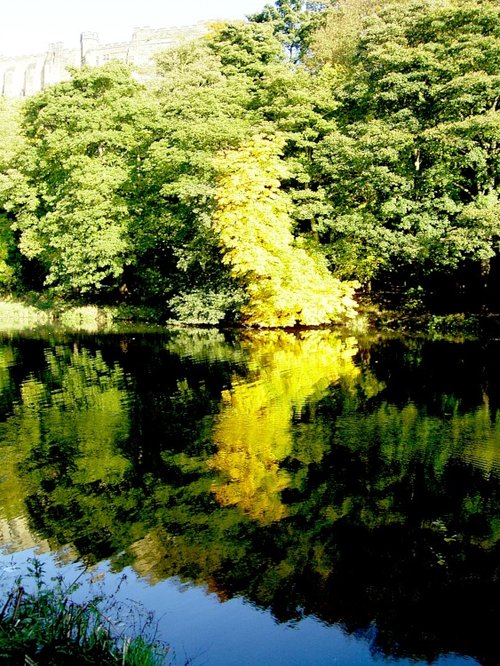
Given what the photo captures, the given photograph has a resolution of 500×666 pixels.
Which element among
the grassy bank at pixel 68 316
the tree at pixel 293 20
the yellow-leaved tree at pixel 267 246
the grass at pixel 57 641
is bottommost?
the grass at pixel 57 641

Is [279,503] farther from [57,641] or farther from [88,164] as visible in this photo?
[88,164]

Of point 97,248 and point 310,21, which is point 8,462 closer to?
point 97,248

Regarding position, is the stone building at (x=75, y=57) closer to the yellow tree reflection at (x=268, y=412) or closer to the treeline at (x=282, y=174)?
the treeline at (x=282, y=174)

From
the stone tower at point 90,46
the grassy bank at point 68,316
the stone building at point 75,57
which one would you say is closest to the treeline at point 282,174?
A: the grassy bank at point 68,316

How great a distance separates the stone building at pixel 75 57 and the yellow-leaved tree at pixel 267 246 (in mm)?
61703

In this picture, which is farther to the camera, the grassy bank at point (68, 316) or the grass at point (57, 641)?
the grassy bank at point (68, 316)

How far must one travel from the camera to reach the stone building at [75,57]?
97500 mm

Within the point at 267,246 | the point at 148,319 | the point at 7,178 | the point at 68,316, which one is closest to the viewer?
the point at 267,246

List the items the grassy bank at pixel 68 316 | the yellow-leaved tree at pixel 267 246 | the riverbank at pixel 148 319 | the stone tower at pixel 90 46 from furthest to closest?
the stone tower at pixel 90 46
the grassy bank at pixel 68 316
the yellow-leaved tree at pixel 267 246
the riverbank at pixel 148 319

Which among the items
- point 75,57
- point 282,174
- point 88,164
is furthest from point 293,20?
point 75,57

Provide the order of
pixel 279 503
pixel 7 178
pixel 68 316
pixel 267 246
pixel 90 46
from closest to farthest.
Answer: pixel 279 503, pixel 267 246, pixel 68 316, pixel 7 178, pixel 90 46

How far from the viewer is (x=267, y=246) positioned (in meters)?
30.1

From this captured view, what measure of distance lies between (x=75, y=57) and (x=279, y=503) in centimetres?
12437

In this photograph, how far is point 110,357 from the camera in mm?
25781
